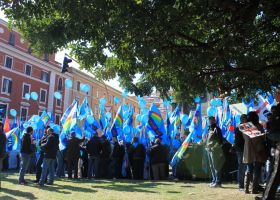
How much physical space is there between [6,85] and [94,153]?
3684 centimetres

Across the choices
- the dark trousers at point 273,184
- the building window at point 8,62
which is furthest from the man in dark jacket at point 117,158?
the building window at point 8,62

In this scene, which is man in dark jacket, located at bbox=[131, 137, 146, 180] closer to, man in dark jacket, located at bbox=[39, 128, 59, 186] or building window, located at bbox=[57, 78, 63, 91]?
man in dark jacket, located at bbox=[39, 128, 59, 186]

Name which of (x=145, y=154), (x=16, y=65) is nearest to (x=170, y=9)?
(x=145, y=154)

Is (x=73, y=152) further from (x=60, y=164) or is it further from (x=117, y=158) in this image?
(x=117, y=158)

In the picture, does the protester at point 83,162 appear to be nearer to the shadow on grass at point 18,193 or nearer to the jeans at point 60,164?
the jeans at point 60,164

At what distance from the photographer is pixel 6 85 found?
48.2 meters

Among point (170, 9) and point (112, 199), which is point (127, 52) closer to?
point (170, 9)

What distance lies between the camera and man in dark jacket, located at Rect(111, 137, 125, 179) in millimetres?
15406

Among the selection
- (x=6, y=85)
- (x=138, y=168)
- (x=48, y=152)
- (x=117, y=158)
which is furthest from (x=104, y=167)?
(x=6, y=85)

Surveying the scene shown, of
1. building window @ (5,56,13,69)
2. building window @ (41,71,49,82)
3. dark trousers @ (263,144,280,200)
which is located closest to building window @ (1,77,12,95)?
building window @ (5,56,13,69)

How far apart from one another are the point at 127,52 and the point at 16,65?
45.1 metres

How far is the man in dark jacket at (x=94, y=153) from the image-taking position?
49.2 feet

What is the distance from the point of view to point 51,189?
11.2 metres

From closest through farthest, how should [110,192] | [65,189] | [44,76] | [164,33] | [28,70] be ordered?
[164,33] < [110,192] < [65,189] < [28,70] < [44,76]
